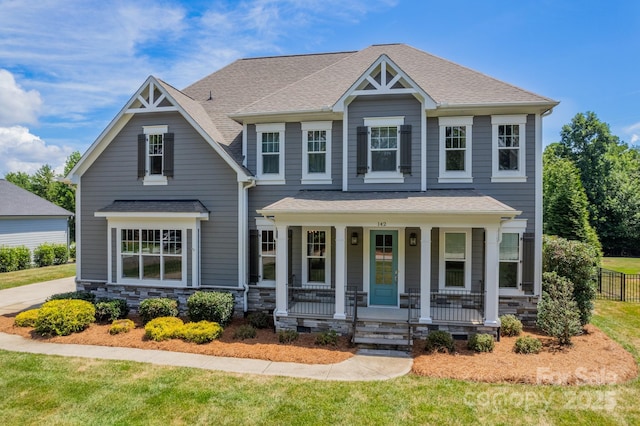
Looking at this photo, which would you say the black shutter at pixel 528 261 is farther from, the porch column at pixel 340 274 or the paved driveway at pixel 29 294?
the paved driveway at pixel 29 294

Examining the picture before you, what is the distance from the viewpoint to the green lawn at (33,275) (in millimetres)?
18266

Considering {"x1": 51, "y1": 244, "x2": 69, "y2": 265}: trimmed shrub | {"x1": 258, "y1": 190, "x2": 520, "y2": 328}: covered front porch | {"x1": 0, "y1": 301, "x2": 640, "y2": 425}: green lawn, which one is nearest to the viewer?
{"x1": 0, "y1": 301, "x2": 640, "y2": 425}: green lawn

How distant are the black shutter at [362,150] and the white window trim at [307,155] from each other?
3.39 feet

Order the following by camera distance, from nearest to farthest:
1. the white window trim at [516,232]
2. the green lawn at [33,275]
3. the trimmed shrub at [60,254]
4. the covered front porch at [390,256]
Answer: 1. the covered front porch at [390,256]
2. the white window trim at [516,232]
3. the green lawn at [33,275]
4. the trimmed shrub at [60,254]

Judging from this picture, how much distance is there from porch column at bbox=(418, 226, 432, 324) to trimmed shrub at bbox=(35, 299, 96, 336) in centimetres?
984

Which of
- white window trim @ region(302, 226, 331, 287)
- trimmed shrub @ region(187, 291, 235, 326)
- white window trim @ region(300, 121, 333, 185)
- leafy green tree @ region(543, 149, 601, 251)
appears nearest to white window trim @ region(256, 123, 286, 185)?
white window trim @ region(300, 121, 333, 185)

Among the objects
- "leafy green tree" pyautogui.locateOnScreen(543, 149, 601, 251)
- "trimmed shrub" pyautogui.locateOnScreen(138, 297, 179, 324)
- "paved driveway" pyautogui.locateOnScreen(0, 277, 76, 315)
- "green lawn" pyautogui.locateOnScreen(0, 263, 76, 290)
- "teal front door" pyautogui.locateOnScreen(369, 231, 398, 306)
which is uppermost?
"leafy green tree" pyautogui.locateOnScreen(543, 149, 601, 251)

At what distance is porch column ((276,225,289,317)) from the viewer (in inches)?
402

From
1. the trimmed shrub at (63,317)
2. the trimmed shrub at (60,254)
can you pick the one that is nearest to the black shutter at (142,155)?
the trimmed shrub at (63,317)

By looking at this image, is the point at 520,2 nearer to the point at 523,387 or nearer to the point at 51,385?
the point at 523,387

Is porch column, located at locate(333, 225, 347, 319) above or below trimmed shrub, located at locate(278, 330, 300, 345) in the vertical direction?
above

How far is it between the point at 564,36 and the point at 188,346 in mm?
17223

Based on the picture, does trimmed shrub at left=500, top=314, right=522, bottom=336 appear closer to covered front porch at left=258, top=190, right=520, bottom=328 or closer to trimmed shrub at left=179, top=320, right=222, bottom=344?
covered front porch at left=258, top=190, right=520, bottom=328

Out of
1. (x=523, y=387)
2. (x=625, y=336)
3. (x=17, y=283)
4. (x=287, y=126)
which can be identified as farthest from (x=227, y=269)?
(x=17, y=283)
